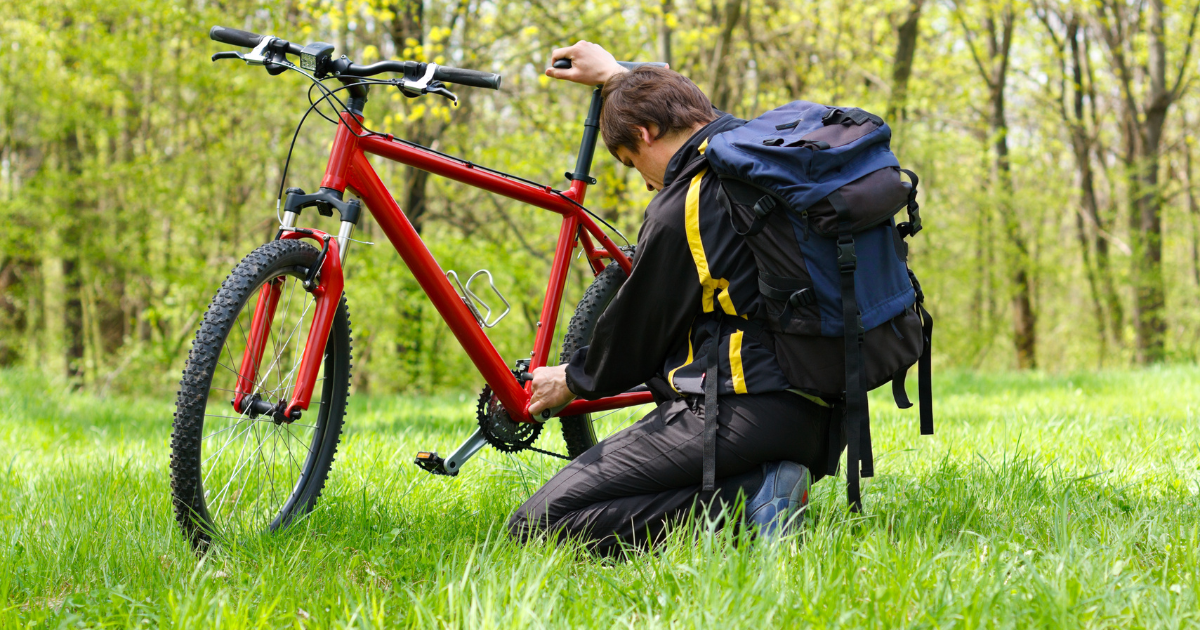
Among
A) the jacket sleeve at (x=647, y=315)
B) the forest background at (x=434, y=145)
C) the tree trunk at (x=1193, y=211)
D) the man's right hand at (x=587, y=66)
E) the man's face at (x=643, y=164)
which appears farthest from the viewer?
the tree trunk at (x=1193, y=211)

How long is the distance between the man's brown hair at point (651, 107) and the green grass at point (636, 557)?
1154mm

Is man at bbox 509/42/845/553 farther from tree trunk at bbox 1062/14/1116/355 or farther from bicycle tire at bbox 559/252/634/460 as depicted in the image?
tree trunk at bbox 1062/14/1116/355

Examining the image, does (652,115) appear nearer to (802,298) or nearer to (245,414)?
(802,298)

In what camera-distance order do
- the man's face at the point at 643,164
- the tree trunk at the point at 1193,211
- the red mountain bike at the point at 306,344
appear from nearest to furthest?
the red mountain bike at the point at 306,344, the man's face at the point at 643,164, the tree trunk at the point at 1193,211

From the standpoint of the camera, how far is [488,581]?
1.72 m

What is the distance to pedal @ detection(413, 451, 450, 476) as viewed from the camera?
107 inches

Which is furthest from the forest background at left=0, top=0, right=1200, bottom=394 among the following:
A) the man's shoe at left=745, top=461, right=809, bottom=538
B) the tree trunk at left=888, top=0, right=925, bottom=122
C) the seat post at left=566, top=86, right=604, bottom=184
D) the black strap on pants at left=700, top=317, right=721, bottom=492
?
the man's shoe at left=745, top=461, right=809, bottom=538

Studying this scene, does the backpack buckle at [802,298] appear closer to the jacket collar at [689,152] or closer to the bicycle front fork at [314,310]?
the jacket collar at [689,152]

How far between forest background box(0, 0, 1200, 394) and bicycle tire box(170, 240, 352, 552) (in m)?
5.15

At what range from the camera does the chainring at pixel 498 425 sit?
2.83 meters

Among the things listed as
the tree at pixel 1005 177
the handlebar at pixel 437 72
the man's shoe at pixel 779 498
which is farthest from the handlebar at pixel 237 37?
the tree at pixel 1005 177

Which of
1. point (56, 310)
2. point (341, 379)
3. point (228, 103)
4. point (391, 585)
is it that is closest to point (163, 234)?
point (228, 103)

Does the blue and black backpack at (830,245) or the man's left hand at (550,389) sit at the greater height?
the blue and black backpack at (830,245)

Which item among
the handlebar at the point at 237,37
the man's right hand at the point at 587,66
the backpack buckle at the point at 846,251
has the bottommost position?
the backpack buckle at the point at 846,251
